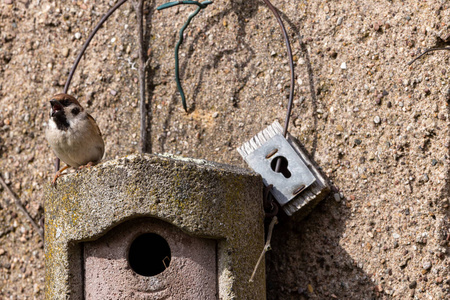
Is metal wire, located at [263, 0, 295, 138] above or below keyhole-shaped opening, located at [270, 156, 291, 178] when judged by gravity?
above

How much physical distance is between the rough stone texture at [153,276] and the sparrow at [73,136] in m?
0.66

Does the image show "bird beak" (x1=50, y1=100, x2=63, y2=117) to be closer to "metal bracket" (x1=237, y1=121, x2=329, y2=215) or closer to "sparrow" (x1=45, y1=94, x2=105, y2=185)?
"sparrow" (x1=45, y1=94, x2=105, y2=185)

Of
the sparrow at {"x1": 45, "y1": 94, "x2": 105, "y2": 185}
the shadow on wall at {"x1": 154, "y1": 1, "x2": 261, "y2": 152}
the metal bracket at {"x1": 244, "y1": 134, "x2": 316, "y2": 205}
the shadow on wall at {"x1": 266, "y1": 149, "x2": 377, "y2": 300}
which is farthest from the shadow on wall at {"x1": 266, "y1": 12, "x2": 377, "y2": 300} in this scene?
the sparrow at {"x1": 45, "y1": 94, "x2": 105, "y2": 185}

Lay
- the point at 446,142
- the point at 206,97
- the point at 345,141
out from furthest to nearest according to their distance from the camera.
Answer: the point at 206,97 < the point at 345,141 < the point at 446,142

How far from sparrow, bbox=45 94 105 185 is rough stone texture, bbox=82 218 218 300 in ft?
2.17

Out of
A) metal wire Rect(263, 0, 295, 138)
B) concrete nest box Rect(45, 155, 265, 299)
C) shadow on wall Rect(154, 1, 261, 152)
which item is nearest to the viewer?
concrete nest box Rect(45, 155, 265, 299)

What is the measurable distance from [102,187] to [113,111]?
143cm

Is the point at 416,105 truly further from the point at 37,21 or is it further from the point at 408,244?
the point at 37,21

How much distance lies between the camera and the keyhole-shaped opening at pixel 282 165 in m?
3.67

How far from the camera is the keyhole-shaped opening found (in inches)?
144

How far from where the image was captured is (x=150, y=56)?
14.4 feet

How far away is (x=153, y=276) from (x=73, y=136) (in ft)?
3.22

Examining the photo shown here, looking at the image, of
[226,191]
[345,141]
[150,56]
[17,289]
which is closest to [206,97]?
[150,56]

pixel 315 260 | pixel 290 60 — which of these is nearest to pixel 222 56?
pixel 290 60
